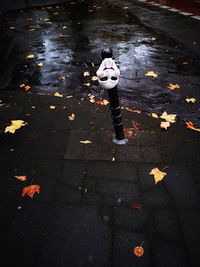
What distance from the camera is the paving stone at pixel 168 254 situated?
2438mm

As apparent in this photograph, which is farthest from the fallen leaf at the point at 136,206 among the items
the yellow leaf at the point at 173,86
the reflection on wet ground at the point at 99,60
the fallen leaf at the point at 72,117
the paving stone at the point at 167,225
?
the yellow leaf at the point at 173,86

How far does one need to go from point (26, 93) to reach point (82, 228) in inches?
137

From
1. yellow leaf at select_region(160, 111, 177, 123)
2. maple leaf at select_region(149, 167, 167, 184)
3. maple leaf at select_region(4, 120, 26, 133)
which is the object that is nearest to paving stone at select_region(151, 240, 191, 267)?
maple leaf at select_region(149, 167, 167, 184)

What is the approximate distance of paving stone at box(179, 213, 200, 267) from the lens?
2.49m

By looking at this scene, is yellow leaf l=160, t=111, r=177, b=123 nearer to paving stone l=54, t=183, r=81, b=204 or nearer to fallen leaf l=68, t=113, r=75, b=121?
fallen leaf l=68, t=113, r=75, b=121

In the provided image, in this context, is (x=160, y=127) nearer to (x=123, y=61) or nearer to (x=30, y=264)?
(x=30, y=264)

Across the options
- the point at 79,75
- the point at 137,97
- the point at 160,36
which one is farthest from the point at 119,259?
the point at 160,36

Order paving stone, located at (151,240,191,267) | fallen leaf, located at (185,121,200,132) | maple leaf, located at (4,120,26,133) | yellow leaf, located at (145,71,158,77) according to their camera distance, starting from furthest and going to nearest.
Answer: yellow leaf, located at (145,71,158,77)
maple leaf, located at (4,120,26,133)
fallen leaf, located at (185,121,200,132)
paving stone, located at (151,240,191,267)

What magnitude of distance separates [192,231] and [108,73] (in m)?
1.86

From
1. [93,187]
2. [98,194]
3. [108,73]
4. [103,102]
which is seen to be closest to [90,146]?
[93,187]

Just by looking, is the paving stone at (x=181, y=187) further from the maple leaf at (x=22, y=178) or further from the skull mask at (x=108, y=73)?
the maple leaf at (x=22, y=178)

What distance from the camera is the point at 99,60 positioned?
724 cm

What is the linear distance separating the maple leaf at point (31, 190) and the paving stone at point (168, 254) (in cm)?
140

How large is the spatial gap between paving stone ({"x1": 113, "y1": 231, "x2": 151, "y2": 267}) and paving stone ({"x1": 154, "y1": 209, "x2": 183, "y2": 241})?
7.8 inches
